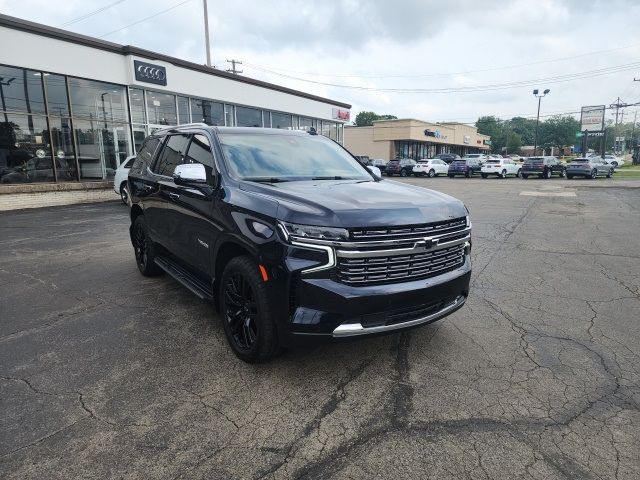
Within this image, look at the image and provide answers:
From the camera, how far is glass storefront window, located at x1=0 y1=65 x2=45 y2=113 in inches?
553

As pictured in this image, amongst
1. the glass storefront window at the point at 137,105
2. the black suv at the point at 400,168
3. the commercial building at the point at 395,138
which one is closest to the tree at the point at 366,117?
the commercial building at the point at 395,138

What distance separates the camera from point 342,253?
2914 millimetres

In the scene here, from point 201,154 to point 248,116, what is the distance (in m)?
20.5

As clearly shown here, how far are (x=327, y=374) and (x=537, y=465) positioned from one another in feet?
4.99

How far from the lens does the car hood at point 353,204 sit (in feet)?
9.74

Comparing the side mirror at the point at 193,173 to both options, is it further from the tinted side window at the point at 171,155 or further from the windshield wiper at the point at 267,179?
the tinted side window at the point at 171,155

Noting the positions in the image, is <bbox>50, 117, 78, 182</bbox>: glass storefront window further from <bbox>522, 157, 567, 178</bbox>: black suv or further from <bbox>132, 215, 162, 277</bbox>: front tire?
<bbox>522, 157, 567, 178</bbox>: black suv

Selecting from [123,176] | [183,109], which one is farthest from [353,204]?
[183,109]

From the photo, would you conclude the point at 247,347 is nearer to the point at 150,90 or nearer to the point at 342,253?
the point at 342,253

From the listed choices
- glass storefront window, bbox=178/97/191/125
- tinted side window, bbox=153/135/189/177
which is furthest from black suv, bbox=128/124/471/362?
glass storefront window, bbox=178/97/191/125

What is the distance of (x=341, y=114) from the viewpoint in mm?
32250

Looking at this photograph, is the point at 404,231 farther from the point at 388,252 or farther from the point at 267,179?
the point at 267,179

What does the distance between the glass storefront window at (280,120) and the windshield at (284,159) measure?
840 inches

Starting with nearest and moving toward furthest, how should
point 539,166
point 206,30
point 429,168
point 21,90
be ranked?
1. point 21,90
2. point 206,30
3. point 539,166
4. point 429,168
